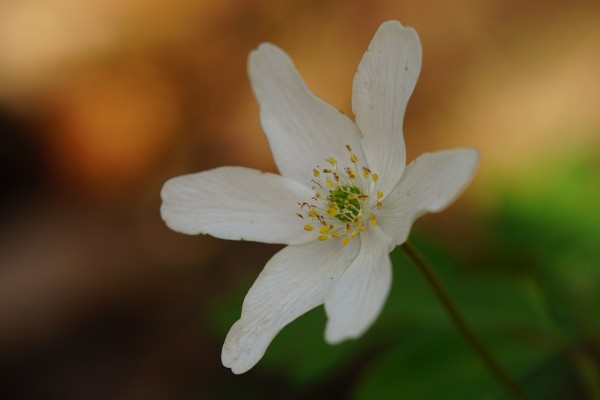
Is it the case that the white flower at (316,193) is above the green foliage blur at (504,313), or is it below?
above

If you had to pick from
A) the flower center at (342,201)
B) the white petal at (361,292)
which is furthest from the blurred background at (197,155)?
the white petal at (361,292)

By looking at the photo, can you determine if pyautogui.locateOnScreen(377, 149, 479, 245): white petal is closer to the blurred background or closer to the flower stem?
the flower stem

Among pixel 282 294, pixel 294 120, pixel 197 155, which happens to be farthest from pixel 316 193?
pixel 197 155

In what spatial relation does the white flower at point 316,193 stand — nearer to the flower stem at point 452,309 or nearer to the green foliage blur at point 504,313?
the flower stem at point 452,309

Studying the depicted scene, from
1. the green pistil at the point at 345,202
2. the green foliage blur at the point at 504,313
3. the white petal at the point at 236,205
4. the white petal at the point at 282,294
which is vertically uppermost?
the white petal at the point at 236,205

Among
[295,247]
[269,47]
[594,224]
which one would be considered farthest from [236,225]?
[594,224]

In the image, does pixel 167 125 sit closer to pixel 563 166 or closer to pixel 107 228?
pixel 107 228
